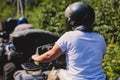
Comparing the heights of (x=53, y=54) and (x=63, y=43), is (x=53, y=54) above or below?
below

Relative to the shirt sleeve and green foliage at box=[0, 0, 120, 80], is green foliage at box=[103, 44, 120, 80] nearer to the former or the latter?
green foliage at box=[0, 0, 120, 80]

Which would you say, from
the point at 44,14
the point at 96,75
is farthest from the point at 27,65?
the point at 44,14

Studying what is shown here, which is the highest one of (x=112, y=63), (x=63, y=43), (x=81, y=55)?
(x=63, y=43)

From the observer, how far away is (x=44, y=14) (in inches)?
574

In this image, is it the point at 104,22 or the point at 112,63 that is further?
the point at 104,22

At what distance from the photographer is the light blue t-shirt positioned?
4977 millimetres

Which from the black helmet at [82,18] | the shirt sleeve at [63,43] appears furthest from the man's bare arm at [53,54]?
the black helmet at [82,18]

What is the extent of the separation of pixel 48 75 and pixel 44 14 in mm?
8723

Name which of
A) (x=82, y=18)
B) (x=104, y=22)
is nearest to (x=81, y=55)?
(x=82, y=18)

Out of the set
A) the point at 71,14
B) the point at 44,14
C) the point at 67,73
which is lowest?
the point at 44,14

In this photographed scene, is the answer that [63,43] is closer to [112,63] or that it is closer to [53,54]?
[53,54]

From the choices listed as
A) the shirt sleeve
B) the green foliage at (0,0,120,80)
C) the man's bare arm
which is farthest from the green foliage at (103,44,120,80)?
the shirt sleeve

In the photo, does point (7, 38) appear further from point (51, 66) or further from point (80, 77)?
point (80, 77)

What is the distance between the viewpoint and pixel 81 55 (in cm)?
A: 501
